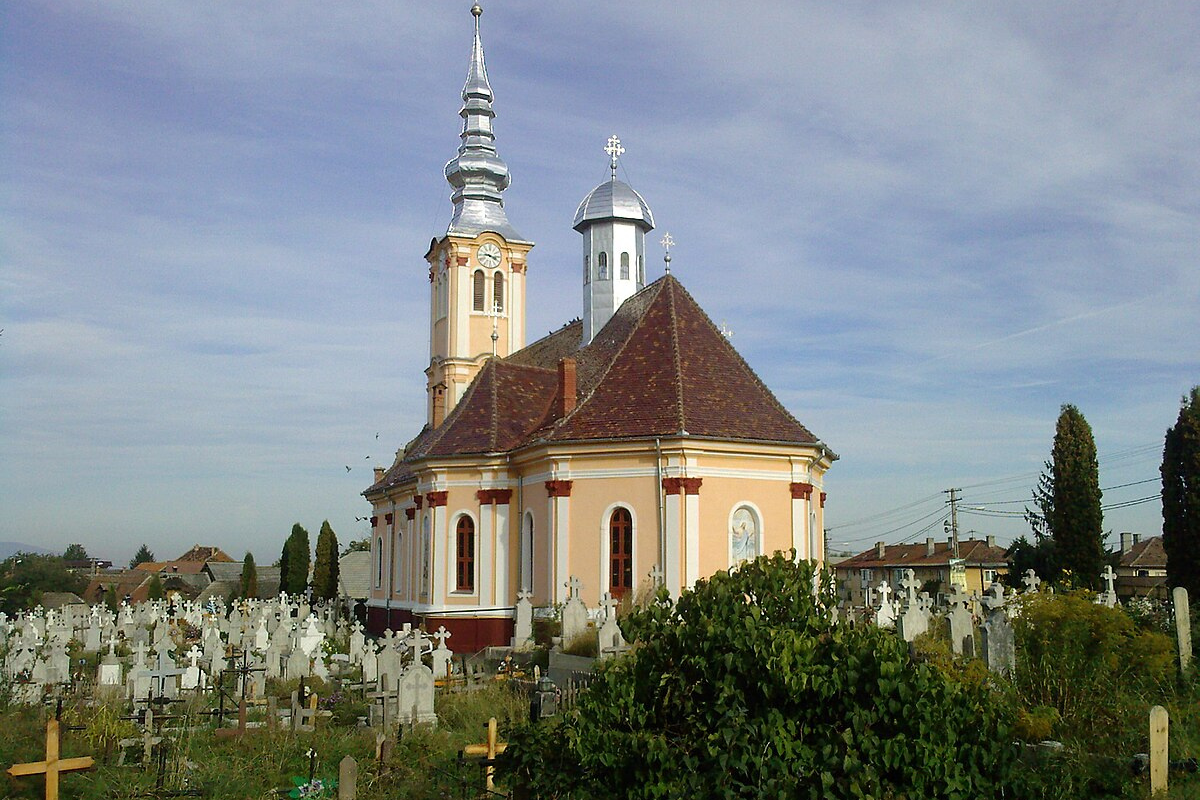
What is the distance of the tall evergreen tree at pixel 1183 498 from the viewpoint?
28922mm

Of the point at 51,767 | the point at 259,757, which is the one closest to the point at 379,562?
the point at 259,757

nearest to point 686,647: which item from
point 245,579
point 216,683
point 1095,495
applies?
point 216,683

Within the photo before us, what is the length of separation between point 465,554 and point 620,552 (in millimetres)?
5335

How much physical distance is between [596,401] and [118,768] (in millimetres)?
16045

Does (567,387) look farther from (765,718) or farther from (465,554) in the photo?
(765,718)

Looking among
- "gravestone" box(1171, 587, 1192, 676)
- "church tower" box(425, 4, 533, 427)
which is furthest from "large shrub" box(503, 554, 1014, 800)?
"church tower" box(425, 4, 533, 427)

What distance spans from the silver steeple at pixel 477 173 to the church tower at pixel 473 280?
0.04m

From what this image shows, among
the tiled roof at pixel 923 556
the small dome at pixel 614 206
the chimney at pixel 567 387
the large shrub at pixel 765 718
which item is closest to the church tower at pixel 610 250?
the small dome at pixel 614 206

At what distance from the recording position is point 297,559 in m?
58.7

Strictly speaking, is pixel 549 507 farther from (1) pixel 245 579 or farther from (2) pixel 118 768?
(1) pixel 245 579

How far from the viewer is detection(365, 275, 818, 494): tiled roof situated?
26.1 meters

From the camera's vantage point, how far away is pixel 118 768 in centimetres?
1299

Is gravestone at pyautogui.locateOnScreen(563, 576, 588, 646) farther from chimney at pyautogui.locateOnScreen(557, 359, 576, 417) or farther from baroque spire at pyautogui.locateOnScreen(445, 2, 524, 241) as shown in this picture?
baroque spire at pyautogui.locateOnScreen(445, 2, 524, 241)

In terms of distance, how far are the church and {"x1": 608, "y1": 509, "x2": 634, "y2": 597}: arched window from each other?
0.04 meters
